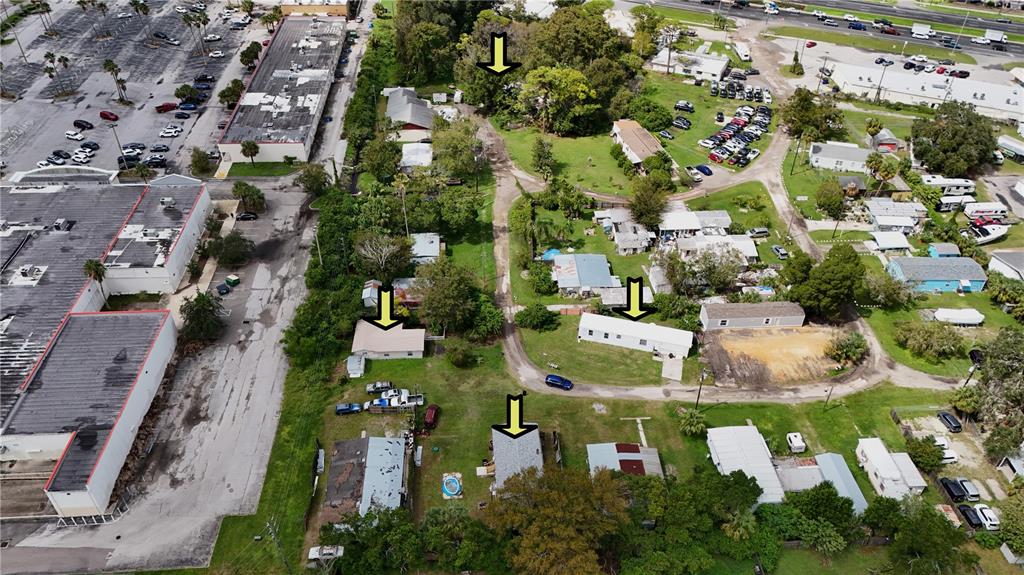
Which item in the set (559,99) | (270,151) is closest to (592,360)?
(559,99)

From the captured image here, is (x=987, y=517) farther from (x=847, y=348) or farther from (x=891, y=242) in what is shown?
(x=891, y=242)

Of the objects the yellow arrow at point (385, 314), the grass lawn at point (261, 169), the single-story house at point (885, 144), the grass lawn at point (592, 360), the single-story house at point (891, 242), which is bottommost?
the grass lawn at point (592, 360)

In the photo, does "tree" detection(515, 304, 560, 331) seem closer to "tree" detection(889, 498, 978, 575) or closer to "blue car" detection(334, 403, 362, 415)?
"blue car" detection(334, 403, 362, 415)

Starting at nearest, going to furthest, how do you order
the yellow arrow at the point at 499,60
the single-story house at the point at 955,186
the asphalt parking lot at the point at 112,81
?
the single-story house at the point at 955,186
the asphalt parking lot at the point at 112,81
the yellow arrow at the point at 499,60

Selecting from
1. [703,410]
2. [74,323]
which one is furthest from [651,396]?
[74,323]

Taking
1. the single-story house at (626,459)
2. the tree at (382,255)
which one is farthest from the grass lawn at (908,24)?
the single-story house at (626,459)

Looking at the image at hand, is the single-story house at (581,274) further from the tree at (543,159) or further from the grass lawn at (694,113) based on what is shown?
the grass lawn at (694,113)

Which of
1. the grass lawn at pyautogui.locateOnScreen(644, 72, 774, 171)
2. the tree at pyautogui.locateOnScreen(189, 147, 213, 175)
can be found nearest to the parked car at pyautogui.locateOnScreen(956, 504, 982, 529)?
the grass lawn at pyautogui.locateOnScreen(644, 72, 774, 171)
